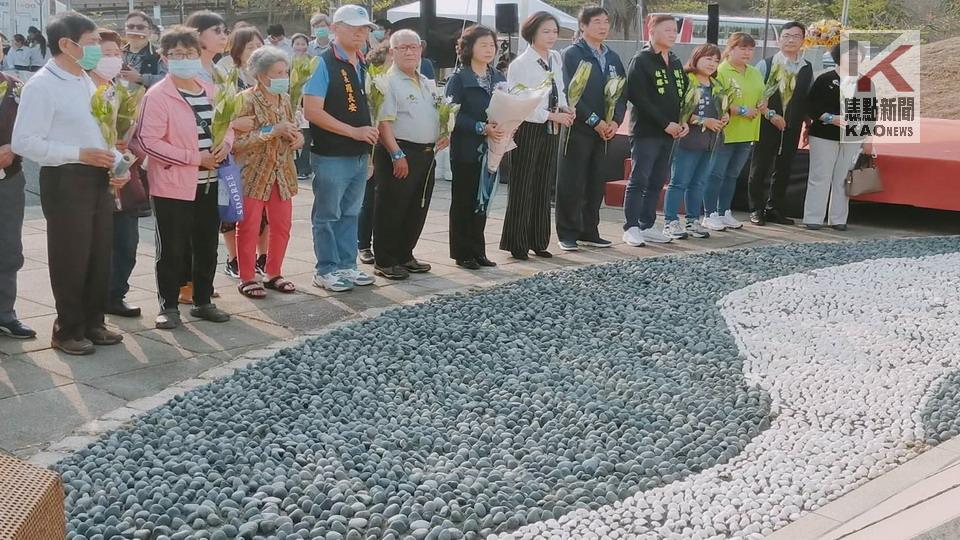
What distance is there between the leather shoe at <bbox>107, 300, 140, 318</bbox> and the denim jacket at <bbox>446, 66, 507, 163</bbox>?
2.51m

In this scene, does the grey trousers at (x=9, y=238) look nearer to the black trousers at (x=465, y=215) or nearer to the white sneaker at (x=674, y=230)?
the black trousers at (x=465, y=215)

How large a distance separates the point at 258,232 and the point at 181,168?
95 cm

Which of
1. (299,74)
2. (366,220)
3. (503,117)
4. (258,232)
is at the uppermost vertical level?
(299,74)

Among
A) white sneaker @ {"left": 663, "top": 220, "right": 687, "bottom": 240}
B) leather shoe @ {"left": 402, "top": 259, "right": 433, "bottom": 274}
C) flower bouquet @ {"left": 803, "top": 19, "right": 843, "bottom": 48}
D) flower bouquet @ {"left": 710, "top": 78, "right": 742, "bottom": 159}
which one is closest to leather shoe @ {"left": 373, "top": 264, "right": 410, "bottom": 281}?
leather shoe @ {"left": 402, "top": 259, "right": 433, "bottom": 274}

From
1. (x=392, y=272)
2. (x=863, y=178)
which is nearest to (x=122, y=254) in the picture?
(x=392, y=272)

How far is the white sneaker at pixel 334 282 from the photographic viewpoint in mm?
6754

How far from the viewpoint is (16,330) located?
5.45m

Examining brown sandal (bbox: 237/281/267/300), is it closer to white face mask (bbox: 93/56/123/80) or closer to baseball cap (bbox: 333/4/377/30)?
white face mask (bbox: 93/56/123/80)

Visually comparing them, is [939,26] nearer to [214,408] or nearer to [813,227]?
[813,227]

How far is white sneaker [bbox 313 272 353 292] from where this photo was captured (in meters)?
6.75

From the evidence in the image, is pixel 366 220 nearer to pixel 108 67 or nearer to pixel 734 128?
pixel 108 67

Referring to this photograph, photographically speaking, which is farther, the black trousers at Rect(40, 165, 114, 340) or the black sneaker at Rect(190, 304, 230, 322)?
the black sneaker at Rect(190, 304, 230, 322)

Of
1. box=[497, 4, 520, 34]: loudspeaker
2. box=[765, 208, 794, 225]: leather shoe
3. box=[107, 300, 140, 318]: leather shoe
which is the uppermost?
box=[497, 4, 520, 34]: loudspeaker

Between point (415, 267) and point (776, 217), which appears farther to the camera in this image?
point (776, 217)
